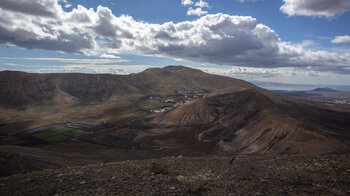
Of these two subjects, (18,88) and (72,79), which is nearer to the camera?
(18,88)

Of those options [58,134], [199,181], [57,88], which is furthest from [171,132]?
[57,88]

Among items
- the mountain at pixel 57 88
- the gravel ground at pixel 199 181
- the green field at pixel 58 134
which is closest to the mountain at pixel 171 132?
the green field at pixel 58 134

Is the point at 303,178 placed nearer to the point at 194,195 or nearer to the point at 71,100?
the point at 194,195

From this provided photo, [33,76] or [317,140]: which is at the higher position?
[33,76]

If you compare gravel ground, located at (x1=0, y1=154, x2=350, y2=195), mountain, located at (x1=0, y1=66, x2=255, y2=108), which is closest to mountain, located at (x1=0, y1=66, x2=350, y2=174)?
mountain, located at (x1=0, y1=66, x2=255, y2=108)

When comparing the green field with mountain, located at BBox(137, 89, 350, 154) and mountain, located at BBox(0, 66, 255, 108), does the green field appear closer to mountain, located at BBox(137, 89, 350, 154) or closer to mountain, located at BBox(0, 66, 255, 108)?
mountain, located at BBox(137, 89, 350, 154)

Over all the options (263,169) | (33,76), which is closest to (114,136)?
(263,169)
